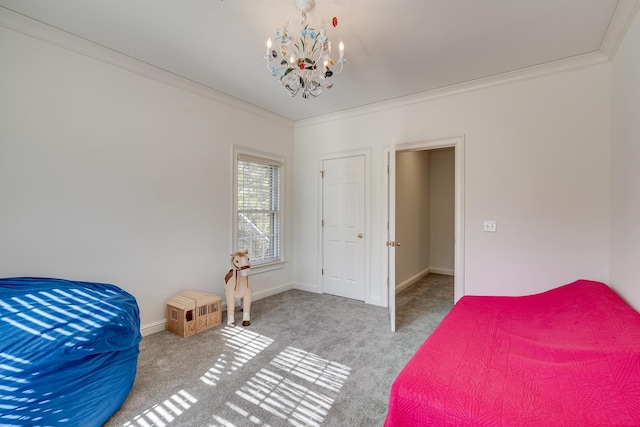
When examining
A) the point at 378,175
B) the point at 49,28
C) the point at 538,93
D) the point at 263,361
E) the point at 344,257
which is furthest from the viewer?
the point at 344,257

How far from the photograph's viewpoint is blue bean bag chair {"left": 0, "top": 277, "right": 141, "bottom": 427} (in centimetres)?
135

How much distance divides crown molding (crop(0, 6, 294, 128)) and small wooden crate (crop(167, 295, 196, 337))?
2.27 metres

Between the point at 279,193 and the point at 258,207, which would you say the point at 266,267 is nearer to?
the point at 258,207

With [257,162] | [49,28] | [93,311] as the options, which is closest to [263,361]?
[93,311]

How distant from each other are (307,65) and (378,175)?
84.0 inches

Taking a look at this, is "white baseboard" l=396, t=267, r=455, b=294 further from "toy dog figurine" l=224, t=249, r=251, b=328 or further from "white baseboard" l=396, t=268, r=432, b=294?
"toy dog figurine" l=224, t=249, r=251, b=328

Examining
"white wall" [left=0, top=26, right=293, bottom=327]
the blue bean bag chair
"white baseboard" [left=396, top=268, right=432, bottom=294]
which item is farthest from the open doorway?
the blue bean bag chair

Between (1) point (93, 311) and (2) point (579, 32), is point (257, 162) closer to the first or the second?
(1) point (93, 311)

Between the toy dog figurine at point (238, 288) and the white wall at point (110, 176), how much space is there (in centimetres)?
43

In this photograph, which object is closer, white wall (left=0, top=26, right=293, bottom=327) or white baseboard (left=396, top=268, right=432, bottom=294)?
white wall (left=0, top=26, right=293, bottom=327)

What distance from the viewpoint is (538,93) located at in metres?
2.79

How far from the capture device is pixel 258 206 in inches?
160

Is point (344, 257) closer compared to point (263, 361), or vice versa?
point (263, 361)

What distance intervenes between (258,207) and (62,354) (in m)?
2.75
